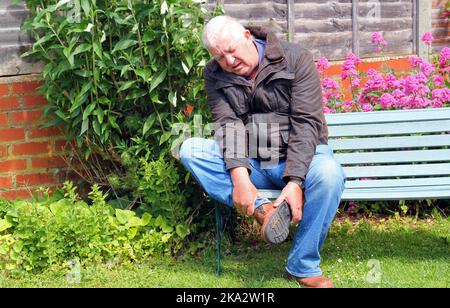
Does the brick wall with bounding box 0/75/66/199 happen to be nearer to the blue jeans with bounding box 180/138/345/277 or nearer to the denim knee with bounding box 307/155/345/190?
the blue jeans with bounding box 180/138/345/277

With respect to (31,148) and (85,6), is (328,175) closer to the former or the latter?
(85,6)

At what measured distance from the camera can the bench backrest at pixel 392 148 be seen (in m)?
4.27

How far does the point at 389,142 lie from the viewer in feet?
14.5

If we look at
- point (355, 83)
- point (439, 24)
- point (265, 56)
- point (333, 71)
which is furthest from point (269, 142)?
point (439, 24)

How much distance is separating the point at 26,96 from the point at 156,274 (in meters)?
1.55

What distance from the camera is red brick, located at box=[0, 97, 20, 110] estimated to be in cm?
485

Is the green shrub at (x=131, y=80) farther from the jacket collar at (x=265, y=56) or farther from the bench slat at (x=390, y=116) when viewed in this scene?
the bench slat at (x=390, y=116)

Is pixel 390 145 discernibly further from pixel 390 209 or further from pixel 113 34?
pixel 113 34

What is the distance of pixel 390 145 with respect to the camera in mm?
4434

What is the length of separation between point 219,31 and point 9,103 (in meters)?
1.71

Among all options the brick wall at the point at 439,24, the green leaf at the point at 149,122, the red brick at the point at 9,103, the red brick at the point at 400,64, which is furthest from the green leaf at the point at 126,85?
the brick wall at the point at 439,24

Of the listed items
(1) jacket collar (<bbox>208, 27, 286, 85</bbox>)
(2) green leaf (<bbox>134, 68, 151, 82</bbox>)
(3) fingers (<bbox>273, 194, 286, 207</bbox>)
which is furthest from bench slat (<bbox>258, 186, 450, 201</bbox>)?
(2) green leaf (<bbox>134, 68, 151, 82</bbox>)

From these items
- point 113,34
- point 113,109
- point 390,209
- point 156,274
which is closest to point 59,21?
point 113,34

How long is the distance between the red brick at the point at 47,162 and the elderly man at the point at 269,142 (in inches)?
50.9
